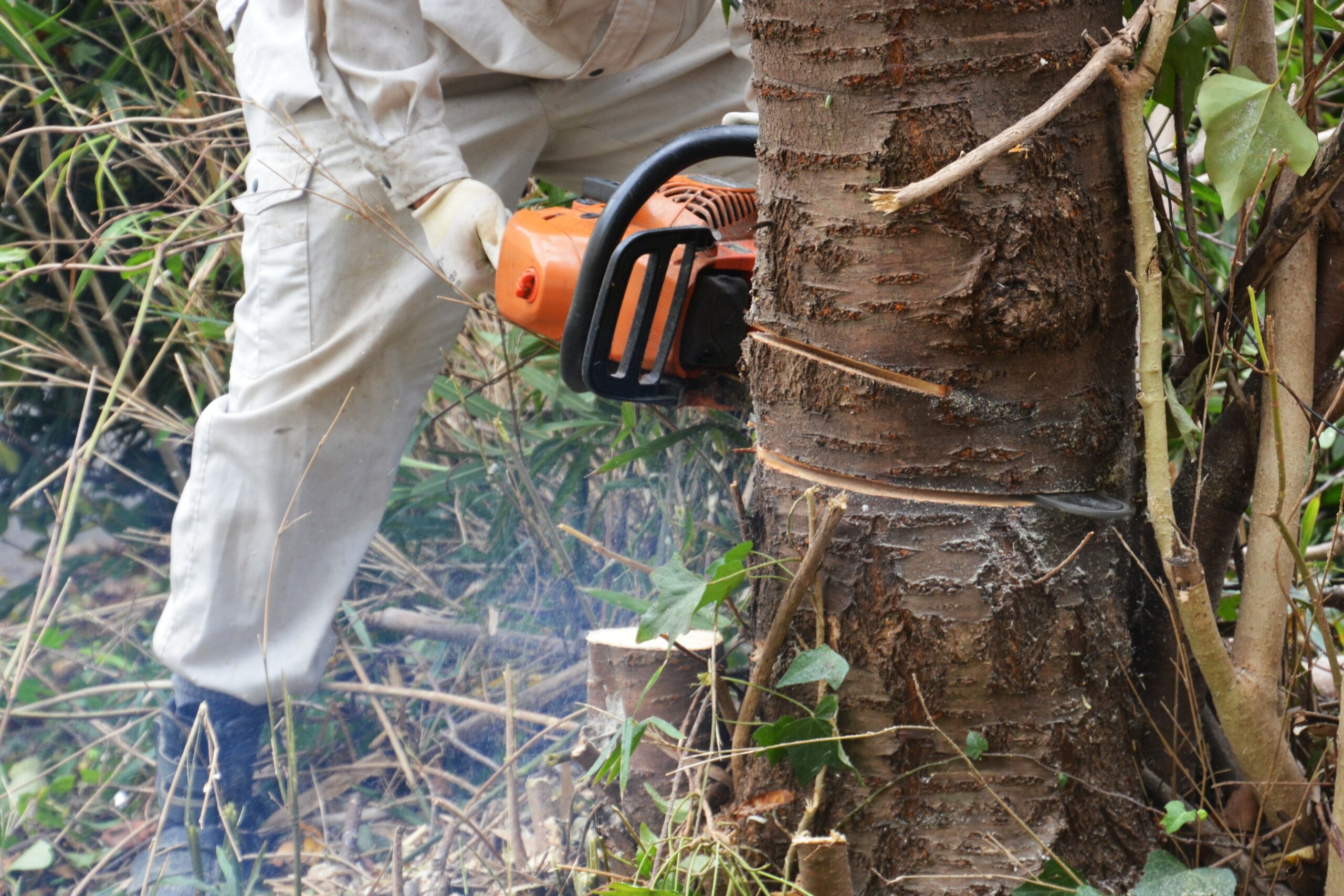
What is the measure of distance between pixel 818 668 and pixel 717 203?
79 cm

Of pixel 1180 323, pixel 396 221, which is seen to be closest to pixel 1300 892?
pixel 1180 323

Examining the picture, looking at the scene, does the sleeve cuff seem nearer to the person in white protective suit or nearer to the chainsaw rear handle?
the person in white protective suit

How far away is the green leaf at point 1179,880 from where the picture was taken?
30.0 inches

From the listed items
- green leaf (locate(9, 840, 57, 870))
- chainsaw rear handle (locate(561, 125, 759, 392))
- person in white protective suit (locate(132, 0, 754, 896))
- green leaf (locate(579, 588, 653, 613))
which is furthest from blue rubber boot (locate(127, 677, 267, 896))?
chainsaw rear handle (locate(561, 125, 759, 392))

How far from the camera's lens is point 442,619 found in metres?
2.42

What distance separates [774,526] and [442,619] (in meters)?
1.65

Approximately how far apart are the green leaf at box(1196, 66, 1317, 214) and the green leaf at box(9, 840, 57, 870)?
1967mm

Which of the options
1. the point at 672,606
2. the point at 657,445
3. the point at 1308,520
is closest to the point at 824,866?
the point at 672,606

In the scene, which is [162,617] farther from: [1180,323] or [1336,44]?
[1336,44]

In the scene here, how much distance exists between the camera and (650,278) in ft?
4.25

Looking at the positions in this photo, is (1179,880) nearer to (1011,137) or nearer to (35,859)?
(1011,137)

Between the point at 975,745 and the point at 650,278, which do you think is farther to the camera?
the point at 650,278

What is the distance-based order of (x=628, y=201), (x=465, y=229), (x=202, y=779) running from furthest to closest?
(x=202, y=779), (x=465, y=229), (x=628, y=201)

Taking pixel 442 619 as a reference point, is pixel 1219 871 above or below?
above
